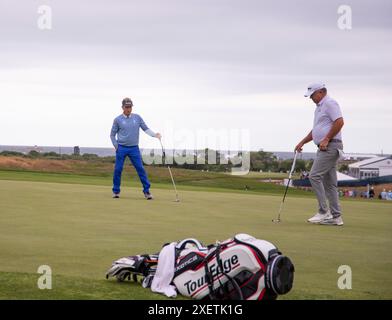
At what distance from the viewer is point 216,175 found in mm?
40812

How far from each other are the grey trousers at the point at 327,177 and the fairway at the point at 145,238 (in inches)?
16.8

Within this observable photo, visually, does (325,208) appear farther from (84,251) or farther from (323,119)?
(84,251)

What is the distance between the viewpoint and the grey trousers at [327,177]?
12656mm

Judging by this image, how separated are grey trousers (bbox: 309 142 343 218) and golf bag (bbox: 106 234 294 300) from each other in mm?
6519

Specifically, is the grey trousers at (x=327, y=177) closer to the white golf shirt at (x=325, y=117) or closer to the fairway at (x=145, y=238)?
the white golf shirt at (x=325, y=117)

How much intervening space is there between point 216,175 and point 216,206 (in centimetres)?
2550

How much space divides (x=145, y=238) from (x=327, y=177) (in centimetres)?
453

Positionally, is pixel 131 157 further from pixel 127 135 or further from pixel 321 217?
pixel 321 217

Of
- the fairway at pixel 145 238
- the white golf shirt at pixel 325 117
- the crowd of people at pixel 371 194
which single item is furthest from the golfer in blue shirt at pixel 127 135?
the crowd of people at pixel 371 194

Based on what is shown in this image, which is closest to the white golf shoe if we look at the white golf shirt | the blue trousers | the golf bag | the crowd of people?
the white golf shirt

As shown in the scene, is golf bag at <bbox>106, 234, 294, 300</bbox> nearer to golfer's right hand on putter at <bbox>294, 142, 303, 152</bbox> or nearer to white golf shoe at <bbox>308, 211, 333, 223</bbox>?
white golf shoe at <bbox>308, 211, 333, 223</bbox>

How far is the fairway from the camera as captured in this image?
643 cm

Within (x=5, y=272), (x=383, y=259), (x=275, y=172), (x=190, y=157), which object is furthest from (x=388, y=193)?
(x=5, y=272)

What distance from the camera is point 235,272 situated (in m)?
5.91
